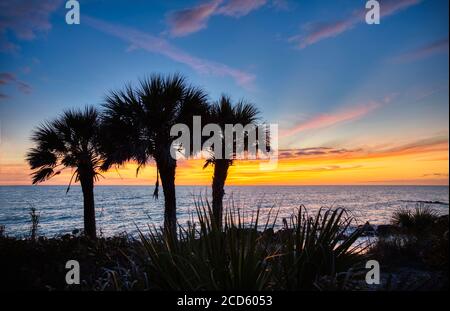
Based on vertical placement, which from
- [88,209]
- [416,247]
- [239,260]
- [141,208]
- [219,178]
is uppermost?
[219,178]

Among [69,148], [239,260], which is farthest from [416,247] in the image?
[69,148]

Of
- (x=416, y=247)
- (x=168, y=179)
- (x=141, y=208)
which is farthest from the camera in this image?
(x=141, y=208)

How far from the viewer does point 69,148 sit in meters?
15.4

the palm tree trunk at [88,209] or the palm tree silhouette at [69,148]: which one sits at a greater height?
the palm tree silhouette at [69,148]

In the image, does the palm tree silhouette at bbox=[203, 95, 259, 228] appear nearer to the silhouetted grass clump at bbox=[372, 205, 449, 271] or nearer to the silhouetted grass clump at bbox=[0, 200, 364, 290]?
the silhouetted grass clump at bbox=[372, 205, 449, 271]

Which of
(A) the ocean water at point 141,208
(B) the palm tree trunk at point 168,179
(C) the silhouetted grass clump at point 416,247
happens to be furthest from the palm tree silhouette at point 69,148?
(C) the silhouetted grass clump at point 416,247

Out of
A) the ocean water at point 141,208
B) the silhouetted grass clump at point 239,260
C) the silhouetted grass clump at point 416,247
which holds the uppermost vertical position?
the silhouetted grass clump at point 239,260

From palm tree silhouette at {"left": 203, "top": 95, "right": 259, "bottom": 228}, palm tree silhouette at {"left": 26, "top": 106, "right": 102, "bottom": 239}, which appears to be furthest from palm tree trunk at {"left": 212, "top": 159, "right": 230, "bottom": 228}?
palm tree silhouette at {"left": 26, "top": 106, "right": 102, "bottom": 239}

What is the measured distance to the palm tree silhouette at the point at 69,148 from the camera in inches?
596

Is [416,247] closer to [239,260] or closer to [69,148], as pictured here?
[239,260]

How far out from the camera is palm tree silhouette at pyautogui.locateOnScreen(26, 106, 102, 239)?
49.7ft

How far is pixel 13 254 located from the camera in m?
8.00

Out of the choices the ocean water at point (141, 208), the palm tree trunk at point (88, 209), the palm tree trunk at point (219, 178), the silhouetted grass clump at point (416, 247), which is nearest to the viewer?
the silhouetted grass clump at point (416, 247)

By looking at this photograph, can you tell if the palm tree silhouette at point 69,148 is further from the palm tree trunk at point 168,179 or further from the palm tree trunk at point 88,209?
the palm tree trunk at point 168,179
